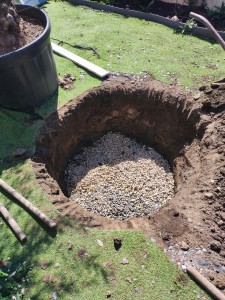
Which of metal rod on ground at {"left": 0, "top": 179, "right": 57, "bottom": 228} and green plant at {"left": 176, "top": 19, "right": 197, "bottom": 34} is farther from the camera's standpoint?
green plant at {"left": 176, "top": 19, "right": 197, "bottom": 34}

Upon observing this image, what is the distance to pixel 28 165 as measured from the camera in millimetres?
4824

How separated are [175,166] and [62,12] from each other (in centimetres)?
553

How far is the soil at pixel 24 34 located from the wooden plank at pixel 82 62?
1.02 metres

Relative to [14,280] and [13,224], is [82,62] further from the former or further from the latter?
[14,280]

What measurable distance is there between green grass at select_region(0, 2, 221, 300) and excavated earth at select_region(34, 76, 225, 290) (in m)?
0.20

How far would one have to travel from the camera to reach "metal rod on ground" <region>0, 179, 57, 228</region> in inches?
159

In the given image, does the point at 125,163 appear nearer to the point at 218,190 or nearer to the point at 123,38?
the point at 218,190

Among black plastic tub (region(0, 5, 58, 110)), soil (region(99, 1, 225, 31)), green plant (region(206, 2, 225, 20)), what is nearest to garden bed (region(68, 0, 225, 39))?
soil (region(99, 1, 225, 31))

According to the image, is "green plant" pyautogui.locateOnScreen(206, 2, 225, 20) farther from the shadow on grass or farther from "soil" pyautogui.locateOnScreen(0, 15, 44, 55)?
the shadow on grass

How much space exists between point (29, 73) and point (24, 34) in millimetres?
751

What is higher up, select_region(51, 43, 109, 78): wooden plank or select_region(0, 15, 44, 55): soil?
select_region(0, 15, 44, 55): soil

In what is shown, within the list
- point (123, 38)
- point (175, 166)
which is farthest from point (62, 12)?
point (175, 166)

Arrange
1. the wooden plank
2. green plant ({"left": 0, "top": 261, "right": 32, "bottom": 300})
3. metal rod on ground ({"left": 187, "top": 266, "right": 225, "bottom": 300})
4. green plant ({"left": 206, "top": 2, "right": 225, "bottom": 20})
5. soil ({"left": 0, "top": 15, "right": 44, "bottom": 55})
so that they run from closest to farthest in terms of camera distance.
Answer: metal rod on ground ({"left": 187, "top": 266, "right": 225, "bottom": 300}), green plant ({"left": 0, "top": 261, "right": 32, "bottom": 300}), soil ({"left": 0, "top": 15, "right": 44, "bottom": 55}), the wooden plank, green plant ({"left": 206, "top": 2, "right": 225, "bottom": 20})

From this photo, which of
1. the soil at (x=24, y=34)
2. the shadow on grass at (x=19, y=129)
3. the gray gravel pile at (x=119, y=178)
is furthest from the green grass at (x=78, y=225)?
the gray gravel pile at (x=119, y=178)
